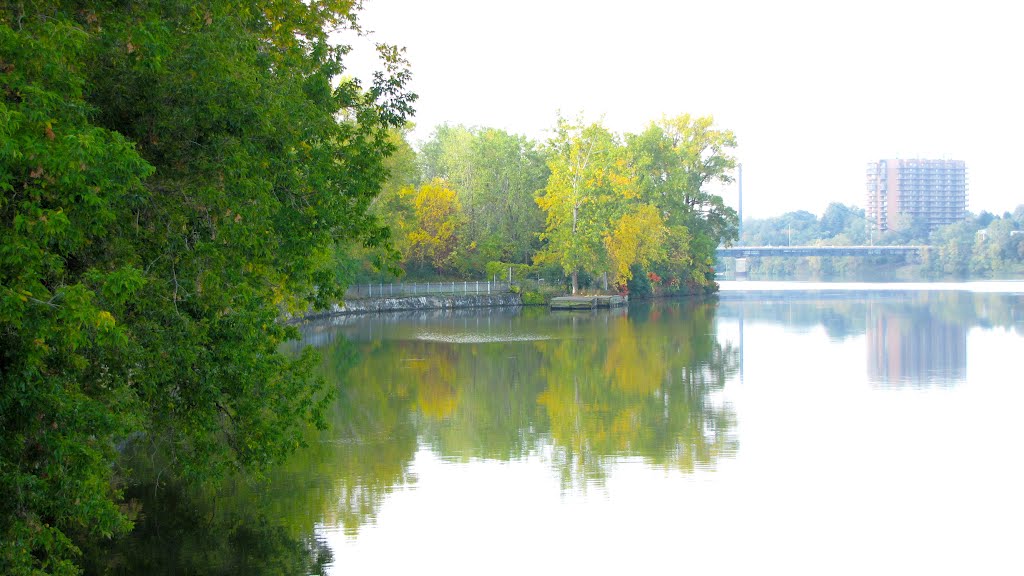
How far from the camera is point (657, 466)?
51.2ft

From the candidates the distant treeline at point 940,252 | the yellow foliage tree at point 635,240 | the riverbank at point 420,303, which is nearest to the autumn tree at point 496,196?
the riverbank at point 420,303

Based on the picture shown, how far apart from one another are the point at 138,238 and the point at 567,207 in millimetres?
52275

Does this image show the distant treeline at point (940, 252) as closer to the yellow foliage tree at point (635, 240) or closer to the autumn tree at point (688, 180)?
the autumn tree at point (688, 180)

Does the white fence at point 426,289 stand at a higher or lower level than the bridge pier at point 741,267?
lower

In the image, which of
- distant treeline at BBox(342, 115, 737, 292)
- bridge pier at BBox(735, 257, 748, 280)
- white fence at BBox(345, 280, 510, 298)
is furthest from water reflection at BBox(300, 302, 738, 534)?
bridge pier at BBox(735, 257, 748, 280)

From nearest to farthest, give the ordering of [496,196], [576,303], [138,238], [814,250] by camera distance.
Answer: [138,238] → [576,303] → [496,196] → [814,250]

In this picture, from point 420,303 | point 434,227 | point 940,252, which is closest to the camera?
point 420,303

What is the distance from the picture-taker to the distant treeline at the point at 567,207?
→ 61.0 meters

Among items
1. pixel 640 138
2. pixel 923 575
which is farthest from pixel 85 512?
pixel 640 138

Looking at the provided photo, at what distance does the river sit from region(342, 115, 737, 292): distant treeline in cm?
2792

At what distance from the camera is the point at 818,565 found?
11.3m

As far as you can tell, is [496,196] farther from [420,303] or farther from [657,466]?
[657,466]

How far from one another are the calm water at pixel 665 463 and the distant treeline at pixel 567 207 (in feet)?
91.1

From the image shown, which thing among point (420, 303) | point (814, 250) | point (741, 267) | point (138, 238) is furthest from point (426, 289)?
point (741, 267)
